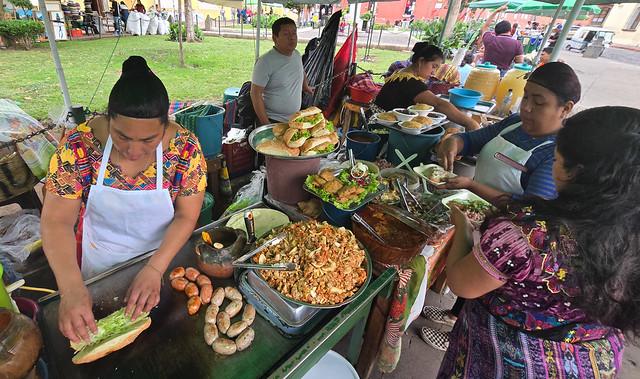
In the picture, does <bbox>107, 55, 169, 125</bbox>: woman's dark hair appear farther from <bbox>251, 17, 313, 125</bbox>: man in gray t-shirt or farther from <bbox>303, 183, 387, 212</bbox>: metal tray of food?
<bbox>251, 17, 313, 125</bbox>: man in gray t-shirt

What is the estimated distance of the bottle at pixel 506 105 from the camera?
487cm

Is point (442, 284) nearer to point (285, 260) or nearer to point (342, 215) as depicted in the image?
point (342, 215)

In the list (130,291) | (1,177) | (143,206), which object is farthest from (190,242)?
(1,177)

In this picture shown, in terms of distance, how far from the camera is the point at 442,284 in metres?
3.23

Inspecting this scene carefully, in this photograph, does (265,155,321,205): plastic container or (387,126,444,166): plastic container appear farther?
(387,126,444,166): plastic container

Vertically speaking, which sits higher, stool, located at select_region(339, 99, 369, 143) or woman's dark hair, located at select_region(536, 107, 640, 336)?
woman's dark hair, located at select_region(536, 107, 640, 336)

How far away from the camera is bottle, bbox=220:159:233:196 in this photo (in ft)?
13.6

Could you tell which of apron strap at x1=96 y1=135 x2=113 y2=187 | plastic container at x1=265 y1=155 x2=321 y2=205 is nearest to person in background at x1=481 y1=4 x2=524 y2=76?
plastic container at x1=265 y1=155 x2=321 y2=205

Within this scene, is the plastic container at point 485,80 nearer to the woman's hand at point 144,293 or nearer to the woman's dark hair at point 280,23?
the woman's dark hair at point 280,23

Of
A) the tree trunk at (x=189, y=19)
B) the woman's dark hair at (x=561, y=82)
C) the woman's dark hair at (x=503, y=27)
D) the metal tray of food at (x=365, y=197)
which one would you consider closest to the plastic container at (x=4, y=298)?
the metal tray of food at (x=365, y=197)

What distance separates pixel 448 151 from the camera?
2.88 m

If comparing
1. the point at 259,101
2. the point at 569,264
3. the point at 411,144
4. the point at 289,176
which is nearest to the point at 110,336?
the point at 289,176

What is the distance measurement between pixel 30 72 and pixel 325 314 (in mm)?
13947

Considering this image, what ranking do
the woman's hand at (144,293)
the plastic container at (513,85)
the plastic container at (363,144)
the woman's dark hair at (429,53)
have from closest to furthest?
the woman's hand at (144,293) < the plastic container at (363,144) < the woman's dark hair at (429,53) < the plastic container at (513,85)
